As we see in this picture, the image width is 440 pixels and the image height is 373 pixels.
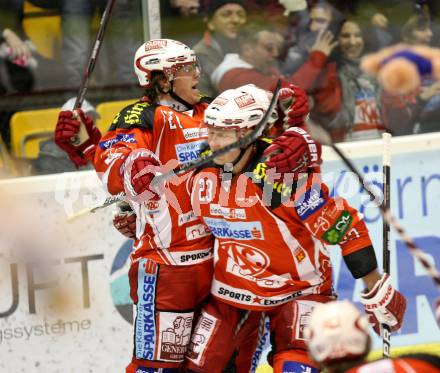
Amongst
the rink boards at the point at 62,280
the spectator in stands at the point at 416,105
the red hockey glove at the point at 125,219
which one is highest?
the spectator in stands at the point at 416,105

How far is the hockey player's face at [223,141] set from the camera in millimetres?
4258

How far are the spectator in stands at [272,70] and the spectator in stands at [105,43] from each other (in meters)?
0.49

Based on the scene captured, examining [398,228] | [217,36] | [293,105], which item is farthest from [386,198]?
Answer: [217,36]

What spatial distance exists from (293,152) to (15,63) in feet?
8.01

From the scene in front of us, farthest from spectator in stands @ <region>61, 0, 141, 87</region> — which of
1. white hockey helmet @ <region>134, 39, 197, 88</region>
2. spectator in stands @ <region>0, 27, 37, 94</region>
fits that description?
white hockey helmet @ <region>134, 39, 197, 88</region>

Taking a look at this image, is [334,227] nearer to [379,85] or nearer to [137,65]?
[137,65]

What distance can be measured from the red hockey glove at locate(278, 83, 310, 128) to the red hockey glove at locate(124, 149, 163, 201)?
21.8 inches

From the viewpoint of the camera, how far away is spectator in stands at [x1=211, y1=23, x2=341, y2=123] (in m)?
6.14

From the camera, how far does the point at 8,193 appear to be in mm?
5488

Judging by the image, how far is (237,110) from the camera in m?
4.28

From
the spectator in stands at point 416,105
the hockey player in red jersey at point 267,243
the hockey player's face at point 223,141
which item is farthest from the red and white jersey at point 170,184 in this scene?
the spectator in stands at point 416,105

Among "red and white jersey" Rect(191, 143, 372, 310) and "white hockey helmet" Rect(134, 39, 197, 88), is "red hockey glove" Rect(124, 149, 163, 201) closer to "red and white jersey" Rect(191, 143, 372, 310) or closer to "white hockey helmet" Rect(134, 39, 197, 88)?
"red and white jersey" Rect(191, 143, 372, 310)

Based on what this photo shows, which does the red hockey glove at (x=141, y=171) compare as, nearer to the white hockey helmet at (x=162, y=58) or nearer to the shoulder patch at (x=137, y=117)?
the shoulder patch at (x=137, y=117)

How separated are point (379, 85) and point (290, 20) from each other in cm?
62
